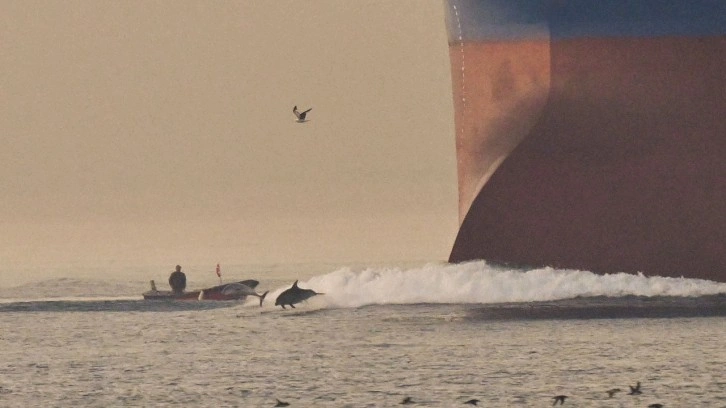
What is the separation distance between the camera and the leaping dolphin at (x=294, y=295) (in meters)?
40.9

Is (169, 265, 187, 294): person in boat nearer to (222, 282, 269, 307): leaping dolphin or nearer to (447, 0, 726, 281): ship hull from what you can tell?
(222, 282, 269, 307): leaping dolphin

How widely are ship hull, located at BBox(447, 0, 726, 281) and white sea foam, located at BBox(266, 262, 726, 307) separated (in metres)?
0.25

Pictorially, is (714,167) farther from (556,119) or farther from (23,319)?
(23,319)

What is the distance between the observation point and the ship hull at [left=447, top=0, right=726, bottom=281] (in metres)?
36.2

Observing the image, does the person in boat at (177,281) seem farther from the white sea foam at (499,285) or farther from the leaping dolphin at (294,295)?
the white sea foam at (499,285)

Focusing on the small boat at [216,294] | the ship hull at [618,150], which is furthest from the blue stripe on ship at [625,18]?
the small boat at [216,294]

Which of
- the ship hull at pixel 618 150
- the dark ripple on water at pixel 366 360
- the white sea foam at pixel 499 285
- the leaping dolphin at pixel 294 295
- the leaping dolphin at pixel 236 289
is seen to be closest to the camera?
the dark ripple on water at pixel 366 360

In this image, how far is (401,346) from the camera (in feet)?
108

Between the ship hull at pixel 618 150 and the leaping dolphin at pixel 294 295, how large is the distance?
16.9 feet

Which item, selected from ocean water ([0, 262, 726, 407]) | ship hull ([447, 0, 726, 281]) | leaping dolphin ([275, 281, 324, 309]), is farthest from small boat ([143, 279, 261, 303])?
ship hull ([447, 0, 726, 281])

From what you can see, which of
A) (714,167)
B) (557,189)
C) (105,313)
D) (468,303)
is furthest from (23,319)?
(714,167)

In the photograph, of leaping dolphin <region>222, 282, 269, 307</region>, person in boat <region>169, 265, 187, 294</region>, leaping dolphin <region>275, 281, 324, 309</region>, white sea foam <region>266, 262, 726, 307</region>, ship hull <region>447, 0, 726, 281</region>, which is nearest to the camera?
ship hull <region>447, 0, 726, 281</region>

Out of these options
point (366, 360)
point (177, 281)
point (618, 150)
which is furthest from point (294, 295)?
point (366, 360)

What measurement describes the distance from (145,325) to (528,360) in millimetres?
11337
